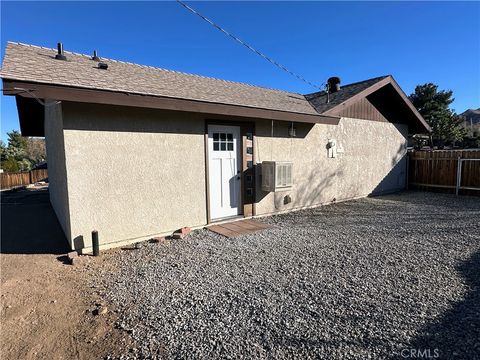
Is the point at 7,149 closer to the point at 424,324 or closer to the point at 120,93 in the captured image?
the point at 120,93

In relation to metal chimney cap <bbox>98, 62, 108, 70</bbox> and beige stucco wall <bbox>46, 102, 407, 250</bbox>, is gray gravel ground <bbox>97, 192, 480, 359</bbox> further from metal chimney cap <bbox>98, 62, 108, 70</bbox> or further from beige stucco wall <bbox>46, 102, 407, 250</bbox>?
metal chimney cap <bbox>98, 62, 108, 70</bbox>

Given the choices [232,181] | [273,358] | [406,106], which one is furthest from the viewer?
[406,106]

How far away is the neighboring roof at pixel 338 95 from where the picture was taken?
9.35 metres

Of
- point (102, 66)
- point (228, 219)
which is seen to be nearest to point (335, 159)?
point (228, 219)

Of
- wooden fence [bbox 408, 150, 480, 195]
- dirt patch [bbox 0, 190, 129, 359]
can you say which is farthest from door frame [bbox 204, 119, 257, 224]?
wooden fence [bbox 408, 150, 480, 195]

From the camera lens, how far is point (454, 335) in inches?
97.3

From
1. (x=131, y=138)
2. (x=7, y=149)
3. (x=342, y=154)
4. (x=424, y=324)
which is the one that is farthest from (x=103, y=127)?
(x=7, y=149)

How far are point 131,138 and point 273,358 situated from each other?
4.51m

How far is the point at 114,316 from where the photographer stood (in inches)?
117

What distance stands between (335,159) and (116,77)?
7209 mm

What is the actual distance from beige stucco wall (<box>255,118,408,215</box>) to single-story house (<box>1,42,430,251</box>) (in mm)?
51

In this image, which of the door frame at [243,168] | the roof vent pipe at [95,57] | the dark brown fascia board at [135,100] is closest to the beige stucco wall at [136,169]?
the door frame at [243,168]

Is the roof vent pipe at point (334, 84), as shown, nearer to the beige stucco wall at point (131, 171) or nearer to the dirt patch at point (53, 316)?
the beige stucco wall at point (131, 171)

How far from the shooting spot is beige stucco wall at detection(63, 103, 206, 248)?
4.77 metres
